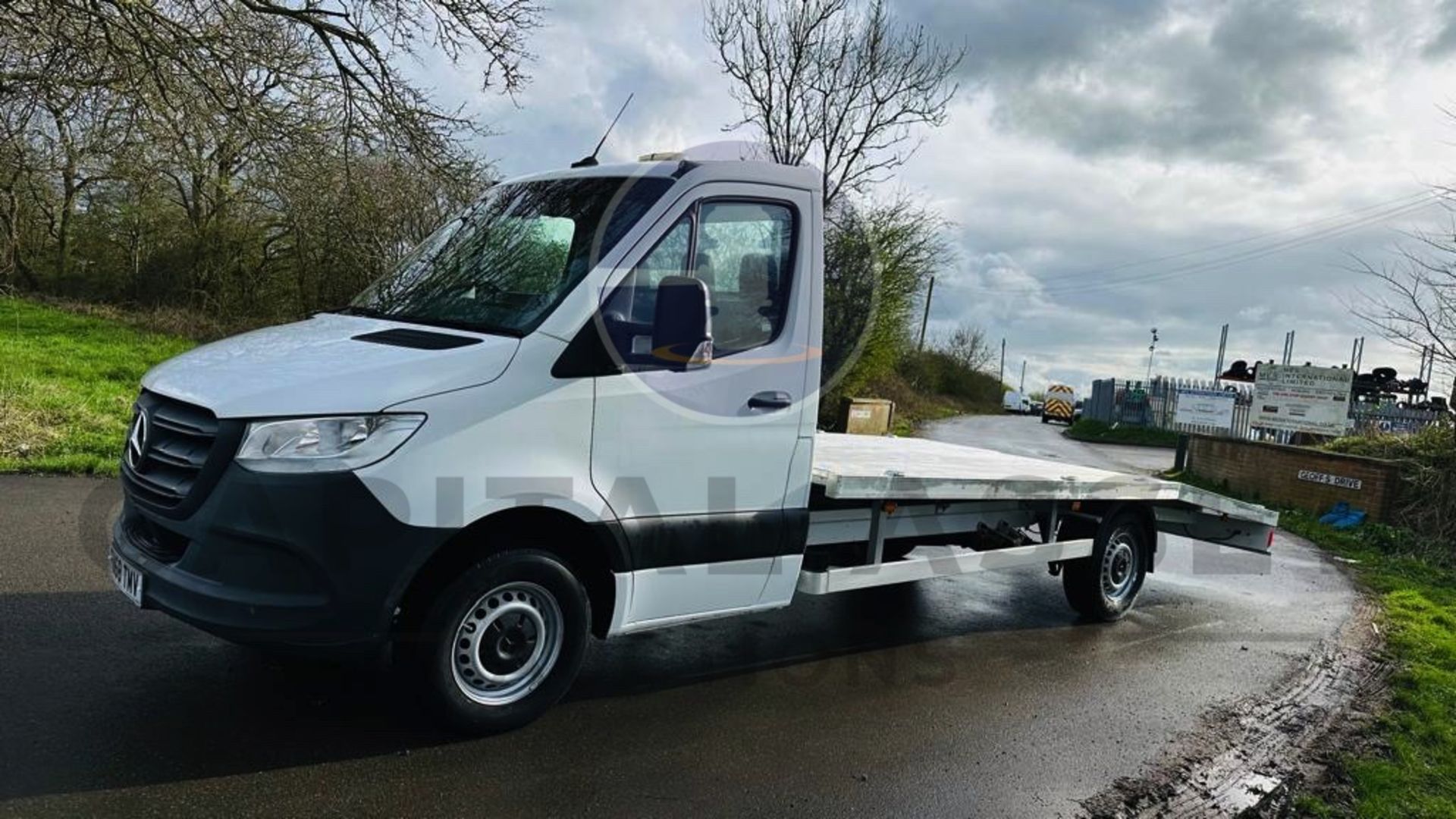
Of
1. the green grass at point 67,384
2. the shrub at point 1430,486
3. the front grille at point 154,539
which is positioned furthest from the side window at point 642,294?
the shrub at point 1430,486

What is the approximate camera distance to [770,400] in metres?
4.54

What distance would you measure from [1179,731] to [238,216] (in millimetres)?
21471

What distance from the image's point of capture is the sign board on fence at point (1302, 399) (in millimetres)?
18516

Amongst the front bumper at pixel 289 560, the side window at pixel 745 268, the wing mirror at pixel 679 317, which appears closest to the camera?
the front bumper at pixel 289 560

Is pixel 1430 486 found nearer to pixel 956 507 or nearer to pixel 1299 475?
pixel 1299 475

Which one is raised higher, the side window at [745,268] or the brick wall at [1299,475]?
the side window at [745,268]

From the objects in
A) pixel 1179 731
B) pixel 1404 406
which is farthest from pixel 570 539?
pixel 1404 406

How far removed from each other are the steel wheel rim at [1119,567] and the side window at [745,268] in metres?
3.77

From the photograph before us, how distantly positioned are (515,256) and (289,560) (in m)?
1.75

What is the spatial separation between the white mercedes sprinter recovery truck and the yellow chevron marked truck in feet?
147

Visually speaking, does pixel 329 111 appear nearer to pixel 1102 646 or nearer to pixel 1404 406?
pixel 1102 646

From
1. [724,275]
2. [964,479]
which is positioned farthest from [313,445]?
[964,479]

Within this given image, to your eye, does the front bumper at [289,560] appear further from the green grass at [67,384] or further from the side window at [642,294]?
the green grass at [67,384]

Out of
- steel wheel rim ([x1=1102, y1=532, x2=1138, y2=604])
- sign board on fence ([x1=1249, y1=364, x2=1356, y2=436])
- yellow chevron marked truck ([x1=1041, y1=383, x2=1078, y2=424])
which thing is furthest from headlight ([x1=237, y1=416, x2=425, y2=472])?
yellow chevron marked truck ([x1=1041, y1=383, x2=1078, y2=424])
